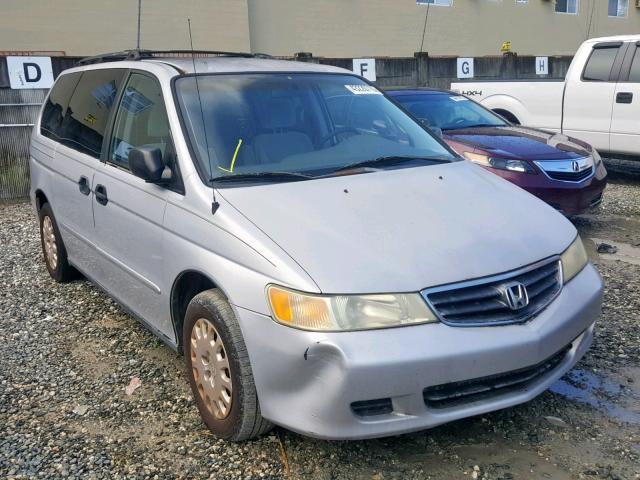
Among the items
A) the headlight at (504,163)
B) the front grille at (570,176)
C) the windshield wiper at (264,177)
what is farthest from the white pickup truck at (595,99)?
the windshield wiper at (264,177)

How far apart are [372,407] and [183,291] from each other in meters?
1.26

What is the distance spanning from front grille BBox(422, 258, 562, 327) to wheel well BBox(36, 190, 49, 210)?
3946 millimetres

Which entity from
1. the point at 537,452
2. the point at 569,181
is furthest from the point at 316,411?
the point at 569,181

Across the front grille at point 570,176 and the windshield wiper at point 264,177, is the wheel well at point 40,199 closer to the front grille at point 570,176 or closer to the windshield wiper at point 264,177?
the windshield wiper at point 264,177

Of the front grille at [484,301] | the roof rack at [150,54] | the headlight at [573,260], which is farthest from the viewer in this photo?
the roof rack at [150,54]

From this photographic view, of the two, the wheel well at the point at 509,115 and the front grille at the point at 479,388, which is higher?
the wheel well at the point at 509,115

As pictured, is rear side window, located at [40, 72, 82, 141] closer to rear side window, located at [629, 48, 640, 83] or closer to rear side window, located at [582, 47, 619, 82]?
rear side window, located at [582, 47, 619, 82]

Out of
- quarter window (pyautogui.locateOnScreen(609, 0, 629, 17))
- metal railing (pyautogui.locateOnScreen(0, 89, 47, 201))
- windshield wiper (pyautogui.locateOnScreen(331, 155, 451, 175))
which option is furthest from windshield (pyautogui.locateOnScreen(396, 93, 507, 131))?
quarter window (pyautogui.locateOnScreen(609, 0, 629, 17))

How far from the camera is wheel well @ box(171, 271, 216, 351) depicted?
10.8ft

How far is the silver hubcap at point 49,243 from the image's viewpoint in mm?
5473

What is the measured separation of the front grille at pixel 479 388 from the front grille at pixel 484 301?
0.24 metres

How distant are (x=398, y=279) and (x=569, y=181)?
173 inches

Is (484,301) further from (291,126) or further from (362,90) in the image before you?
(362,90)

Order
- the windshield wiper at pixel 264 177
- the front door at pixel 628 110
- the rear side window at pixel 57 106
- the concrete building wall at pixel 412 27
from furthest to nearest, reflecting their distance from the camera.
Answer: the concrete building wall at pixel 412 27
the front door at pixel 628 110
the rear side window at pixel 57 106
the windshield wiper at pixel 264 177
